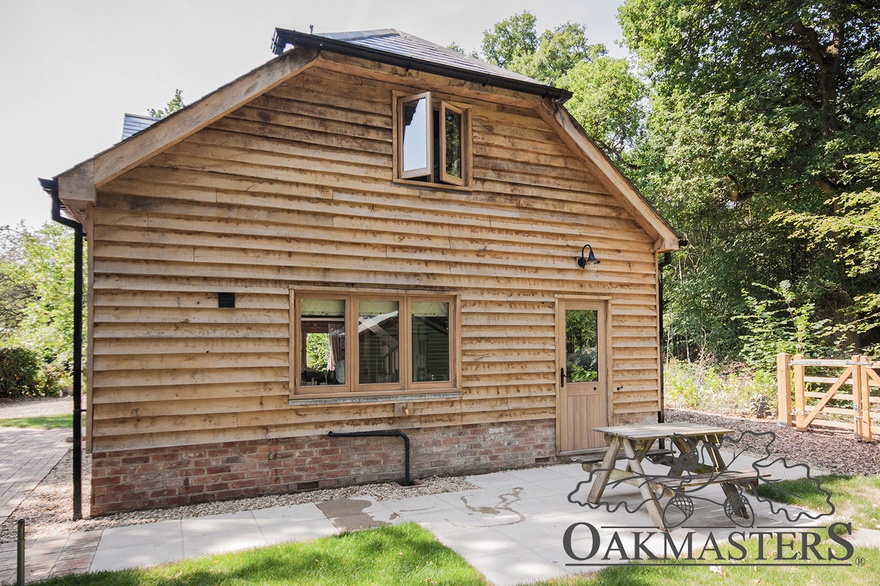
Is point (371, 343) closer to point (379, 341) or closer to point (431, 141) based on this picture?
point (379, 341)

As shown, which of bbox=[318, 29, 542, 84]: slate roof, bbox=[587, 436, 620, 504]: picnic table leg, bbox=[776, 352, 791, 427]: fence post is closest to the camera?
bbox=[587, 436, 620, 504]: picnic table leg

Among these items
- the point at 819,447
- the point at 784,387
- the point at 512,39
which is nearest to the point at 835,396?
the point at 784,387

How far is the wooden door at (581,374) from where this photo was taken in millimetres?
8141

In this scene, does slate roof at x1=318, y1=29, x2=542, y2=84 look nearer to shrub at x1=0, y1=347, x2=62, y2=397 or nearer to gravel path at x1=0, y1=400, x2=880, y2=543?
gravel path at x1=0, y1=400, x2=880, y2=543

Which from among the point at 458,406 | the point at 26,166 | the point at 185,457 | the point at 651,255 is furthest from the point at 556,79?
the point at 26,166

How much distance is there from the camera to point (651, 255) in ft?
29.5

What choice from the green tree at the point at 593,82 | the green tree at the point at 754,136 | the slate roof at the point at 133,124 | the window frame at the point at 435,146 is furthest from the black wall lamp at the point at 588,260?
the green tree at the point at 593,82

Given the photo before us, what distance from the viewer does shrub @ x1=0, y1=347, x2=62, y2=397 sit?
16875mm

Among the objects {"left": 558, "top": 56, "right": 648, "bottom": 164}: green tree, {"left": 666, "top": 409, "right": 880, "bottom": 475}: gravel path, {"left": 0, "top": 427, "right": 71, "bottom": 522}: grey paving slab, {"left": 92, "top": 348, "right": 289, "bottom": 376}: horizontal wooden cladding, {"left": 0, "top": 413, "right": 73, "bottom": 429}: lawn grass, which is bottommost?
{"left": 0, "top": 413, "right": 73, "bottom": 429}: lawn grass

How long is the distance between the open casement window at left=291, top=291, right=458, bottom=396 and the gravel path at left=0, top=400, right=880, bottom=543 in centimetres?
119

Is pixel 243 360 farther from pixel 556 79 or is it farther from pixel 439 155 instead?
pixel 556 79

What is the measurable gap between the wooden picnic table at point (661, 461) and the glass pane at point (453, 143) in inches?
158

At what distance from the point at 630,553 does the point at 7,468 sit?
28.1 feet

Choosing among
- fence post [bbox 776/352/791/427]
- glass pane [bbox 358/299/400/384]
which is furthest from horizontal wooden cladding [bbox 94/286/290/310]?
fence post [bbox 776/352/791/427]
